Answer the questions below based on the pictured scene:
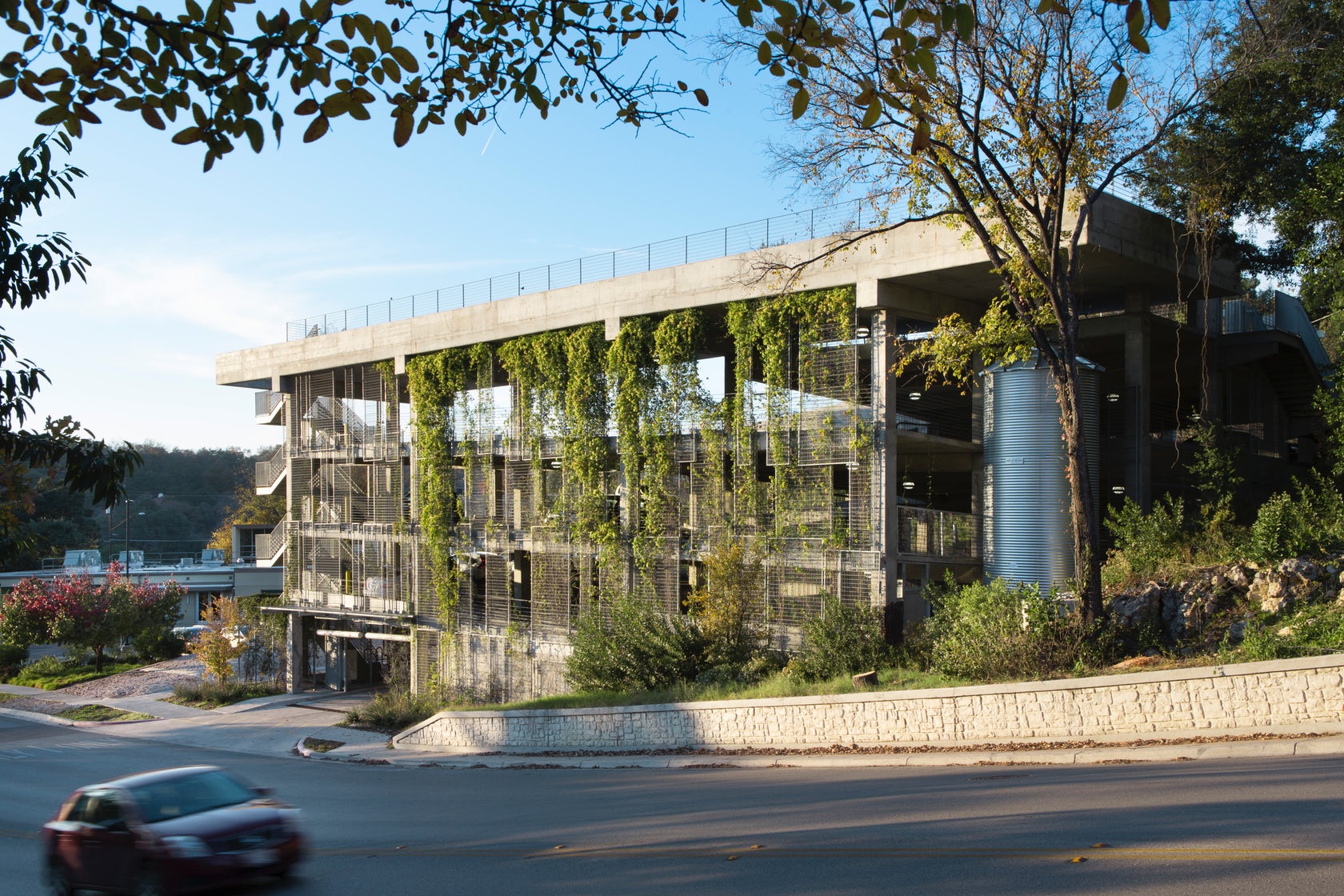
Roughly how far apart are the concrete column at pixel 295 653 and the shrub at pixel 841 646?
25423mm

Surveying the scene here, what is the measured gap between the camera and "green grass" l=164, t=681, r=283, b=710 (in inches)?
1572

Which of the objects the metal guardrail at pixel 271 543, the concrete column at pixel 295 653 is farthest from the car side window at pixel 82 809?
the metal guardrail at pixel 271 543

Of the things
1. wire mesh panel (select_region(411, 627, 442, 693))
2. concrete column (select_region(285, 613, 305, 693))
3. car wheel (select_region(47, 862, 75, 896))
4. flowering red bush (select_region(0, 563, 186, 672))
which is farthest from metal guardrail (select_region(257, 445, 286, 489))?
car wheel (select_region(47, 862, 75, 896))

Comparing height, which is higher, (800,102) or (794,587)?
(800,102)

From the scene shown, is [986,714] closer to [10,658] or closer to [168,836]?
[168,836]

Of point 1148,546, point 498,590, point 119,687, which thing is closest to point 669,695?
point 1148,546

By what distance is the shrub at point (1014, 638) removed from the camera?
64.2ft

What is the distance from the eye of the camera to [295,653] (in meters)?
42.8

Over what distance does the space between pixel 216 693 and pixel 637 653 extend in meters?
21.4

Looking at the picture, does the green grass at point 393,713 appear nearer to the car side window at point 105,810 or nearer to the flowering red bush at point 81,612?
the flowering red bush at point 81,612

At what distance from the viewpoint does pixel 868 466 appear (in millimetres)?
26531

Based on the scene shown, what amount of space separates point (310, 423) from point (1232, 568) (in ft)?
112

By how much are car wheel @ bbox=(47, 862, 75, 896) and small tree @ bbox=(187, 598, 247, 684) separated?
31726mm

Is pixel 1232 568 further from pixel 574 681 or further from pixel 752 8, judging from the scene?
pixel 752 8
